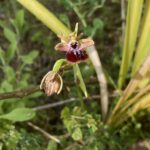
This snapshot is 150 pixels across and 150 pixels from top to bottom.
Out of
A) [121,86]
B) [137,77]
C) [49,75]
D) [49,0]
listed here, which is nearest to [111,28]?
[49,0]

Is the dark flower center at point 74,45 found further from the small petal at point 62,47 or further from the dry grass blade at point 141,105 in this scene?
the dry grass blade at point 141,105

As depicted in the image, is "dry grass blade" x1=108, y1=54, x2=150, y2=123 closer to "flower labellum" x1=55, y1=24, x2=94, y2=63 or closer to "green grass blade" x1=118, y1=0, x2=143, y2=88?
"green grass blade" x1=118, y1=0, x2=143, y2=88

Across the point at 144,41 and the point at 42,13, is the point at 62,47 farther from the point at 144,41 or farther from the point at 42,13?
the point at 144,41

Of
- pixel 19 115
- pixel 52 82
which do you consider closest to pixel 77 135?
pixel 19 115

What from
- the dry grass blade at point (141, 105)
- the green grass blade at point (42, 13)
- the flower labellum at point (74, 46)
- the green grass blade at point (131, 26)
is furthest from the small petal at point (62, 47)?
the dry grass blade at point (141, 105)

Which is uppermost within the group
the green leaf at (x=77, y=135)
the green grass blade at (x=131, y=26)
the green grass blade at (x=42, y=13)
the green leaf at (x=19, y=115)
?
the green grass blade at (x=42, y=13)

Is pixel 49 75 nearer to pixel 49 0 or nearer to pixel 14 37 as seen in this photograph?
pixel 14 37
